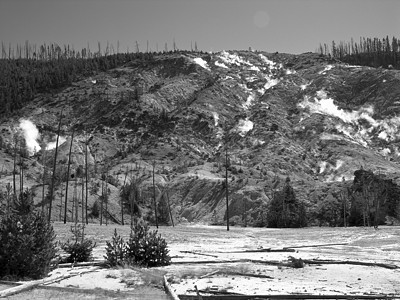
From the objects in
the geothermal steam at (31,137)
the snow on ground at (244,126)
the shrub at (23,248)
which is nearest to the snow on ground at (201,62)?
the snow on ground at (244,126)

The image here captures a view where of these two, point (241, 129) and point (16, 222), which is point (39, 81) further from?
point (16, 222)

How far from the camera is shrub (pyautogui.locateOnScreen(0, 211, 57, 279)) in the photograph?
13680 mm

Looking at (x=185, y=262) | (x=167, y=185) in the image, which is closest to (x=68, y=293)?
(x=185, y=262)

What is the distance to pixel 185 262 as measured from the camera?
18.1 m

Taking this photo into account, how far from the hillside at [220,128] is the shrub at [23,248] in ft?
201

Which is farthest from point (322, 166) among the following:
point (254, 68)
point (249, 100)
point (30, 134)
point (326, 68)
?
point (254, 68)

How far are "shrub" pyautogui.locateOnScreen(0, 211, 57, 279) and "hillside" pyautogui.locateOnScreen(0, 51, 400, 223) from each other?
61281 millimetres

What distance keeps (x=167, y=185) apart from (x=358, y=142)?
49.2 m

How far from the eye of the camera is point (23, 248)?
1373cm

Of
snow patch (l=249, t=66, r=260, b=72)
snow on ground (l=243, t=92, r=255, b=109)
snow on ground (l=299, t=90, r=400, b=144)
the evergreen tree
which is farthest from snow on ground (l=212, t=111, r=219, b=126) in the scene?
the evergreen tree

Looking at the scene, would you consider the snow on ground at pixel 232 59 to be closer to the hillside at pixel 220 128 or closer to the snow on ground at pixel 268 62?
the hillside at pixel 220 128

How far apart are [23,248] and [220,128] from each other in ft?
357

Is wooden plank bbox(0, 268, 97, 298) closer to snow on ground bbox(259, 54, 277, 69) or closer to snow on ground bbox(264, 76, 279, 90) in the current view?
snow on ground bbox(264, 76, 279, 90)

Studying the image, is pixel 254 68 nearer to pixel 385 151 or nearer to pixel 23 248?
pixel 385 151
